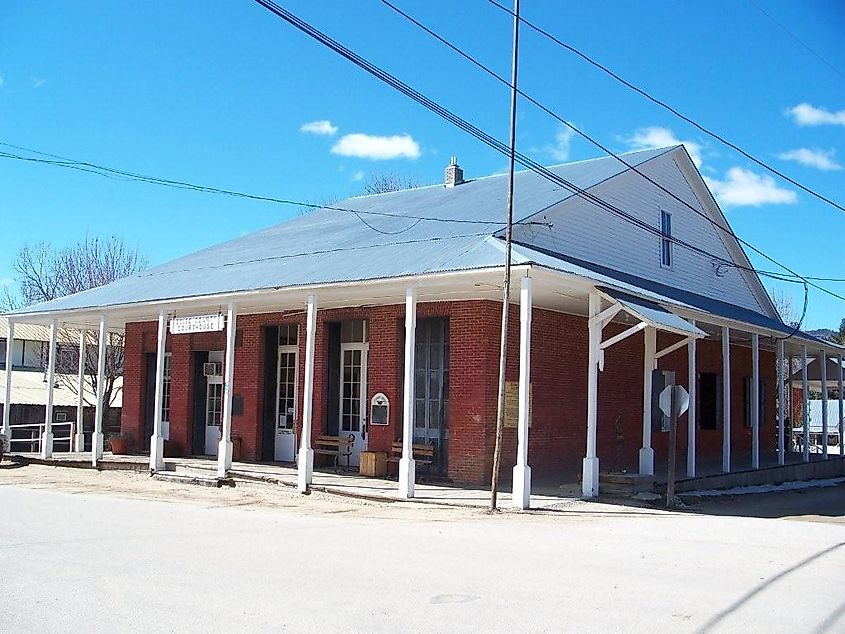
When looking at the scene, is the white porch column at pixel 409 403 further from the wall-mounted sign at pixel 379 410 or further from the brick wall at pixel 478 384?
the wall-mounted sign at pixel 379 410

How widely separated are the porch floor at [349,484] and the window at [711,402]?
10344mm

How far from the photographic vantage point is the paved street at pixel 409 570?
21.4ft

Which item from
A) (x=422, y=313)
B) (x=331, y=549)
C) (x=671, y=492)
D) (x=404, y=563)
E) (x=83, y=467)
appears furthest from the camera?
(x=83, y=467)

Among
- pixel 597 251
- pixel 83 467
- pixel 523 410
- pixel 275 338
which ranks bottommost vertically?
pixel 83 467

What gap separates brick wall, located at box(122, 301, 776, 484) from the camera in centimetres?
1705

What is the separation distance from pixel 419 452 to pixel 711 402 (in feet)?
38.6

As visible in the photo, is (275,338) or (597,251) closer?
(597,251)

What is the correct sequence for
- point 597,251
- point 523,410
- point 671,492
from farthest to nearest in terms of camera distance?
point 597,251 < point 671,492 < point 523,410

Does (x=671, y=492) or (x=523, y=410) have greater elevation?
(x=523, y=410)

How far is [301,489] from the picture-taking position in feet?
52.2

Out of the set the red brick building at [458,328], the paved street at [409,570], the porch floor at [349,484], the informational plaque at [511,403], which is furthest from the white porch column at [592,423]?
the informational plaque at [511,403]

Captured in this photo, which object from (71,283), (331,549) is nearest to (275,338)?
(331,549)

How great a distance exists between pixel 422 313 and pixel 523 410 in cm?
491

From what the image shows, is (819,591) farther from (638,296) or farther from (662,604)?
(638,296)
